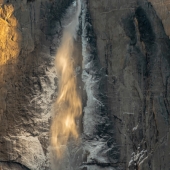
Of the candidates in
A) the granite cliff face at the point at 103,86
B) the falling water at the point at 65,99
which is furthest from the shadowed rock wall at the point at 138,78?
the falling water at the point at 65,99

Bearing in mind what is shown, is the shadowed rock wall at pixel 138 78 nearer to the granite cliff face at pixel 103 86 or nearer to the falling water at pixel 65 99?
the granite cliff face at pixel 103 86

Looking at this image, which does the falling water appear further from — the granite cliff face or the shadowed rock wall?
the shadowed rock wall

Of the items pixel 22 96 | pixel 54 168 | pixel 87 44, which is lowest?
pixel 54 168

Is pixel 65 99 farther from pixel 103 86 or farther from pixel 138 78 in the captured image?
pixel 138 78

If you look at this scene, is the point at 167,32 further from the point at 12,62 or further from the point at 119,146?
the point at 12,62

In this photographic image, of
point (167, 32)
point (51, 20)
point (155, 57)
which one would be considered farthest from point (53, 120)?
point (167, 32)
